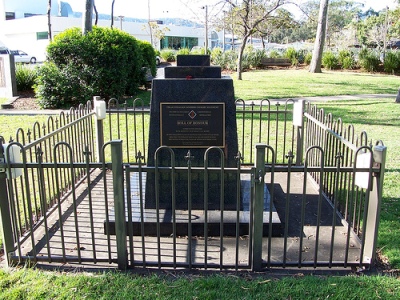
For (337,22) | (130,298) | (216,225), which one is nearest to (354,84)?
(216,225)

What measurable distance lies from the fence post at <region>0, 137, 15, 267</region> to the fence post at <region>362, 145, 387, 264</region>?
3223 millimetres

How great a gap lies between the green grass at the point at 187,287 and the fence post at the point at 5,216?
0.26 m

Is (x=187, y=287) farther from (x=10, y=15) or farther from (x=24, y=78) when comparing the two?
(x=10, y=15)

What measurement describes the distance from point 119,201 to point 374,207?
2243 mm

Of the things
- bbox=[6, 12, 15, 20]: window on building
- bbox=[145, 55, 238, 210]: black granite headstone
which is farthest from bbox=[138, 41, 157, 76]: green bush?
bbox=[6, 12, 15, 20]: window on building

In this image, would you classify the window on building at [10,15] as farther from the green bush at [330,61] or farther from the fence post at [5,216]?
the fence post at [5,216]

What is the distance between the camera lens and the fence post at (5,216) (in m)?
3.69

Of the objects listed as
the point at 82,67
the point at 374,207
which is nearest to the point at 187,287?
the point at 374,207

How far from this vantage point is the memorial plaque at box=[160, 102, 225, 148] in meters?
4.76

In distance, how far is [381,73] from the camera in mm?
29156

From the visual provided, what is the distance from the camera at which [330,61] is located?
31.1 metres

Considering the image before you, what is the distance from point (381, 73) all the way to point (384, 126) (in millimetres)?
20782

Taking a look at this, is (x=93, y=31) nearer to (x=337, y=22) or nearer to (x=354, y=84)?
(x=354, y=84)

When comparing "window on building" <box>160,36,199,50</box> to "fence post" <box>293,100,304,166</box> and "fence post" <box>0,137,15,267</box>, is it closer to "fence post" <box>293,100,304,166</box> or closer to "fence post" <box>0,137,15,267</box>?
"fence post" <box>293,100,304,166</box>
